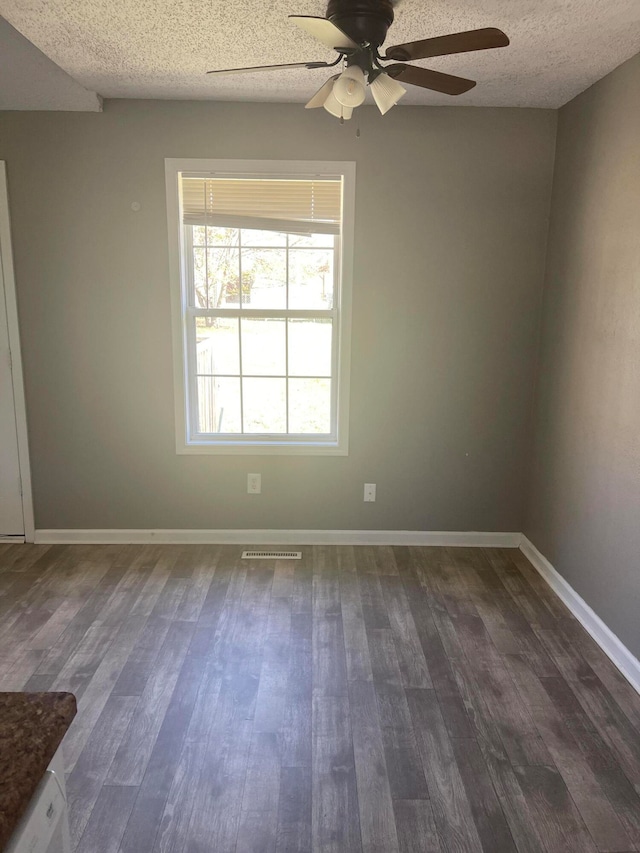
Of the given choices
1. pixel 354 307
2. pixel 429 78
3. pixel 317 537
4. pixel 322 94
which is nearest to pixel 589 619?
pixel 317 537

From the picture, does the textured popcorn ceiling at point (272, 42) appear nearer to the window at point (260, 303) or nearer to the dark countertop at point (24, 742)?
the window at point (260, 303)

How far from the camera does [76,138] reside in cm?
318

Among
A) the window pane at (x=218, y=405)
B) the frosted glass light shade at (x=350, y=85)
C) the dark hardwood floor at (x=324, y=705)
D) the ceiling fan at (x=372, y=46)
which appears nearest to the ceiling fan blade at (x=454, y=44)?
the ceiling fan at (x=372, y=46)

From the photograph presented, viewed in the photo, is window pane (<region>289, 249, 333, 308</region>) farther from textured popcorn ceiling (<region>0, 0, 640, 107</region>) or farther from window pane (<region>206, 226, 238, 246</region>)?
textured popcorn ceiling (<region>0, 0, 640, 107</region>)

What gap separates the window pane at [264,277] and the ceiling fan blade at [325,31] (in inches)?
61.5

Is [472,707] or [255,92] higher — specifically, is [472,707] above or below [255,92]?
below

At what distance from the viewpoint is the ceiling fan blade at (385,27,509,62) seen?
1.73m

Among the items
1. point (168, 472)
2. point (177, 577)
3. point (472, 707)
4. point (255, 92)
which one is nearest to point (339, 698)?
point (472, 707)

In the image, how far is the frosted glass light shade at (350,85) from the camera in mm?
1862

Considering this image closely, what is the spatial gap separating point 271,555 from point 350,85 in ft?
8.32

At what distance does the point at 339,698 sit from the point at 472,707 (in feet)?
1.70

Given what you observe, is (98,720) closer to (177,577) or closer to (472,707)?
(177,577)

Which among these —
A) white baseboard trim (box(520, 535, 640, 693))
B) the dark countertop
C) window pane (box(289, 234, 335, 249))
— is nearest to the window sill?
window pane (box(289, 234, 335, 249))

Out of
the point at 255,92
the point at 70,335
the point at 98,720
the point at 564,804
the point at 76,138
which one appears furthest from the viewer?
the point at 70,335
